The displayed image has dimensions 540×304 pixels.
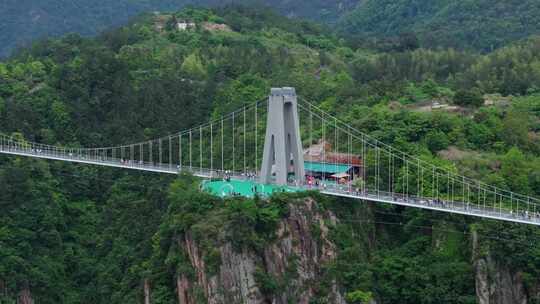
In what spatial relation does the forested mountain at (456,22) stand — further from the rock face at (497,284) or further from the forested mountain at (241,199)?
the rock face at (497,284)

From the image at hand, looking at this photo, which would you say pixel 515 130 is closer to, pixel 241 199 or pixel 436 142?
pixel 436 142

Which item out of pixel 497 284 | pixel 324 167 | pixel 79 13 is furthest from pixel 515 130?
pixel 79 13

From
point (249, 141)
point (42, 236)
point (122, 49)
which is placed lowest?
point (42, 236)

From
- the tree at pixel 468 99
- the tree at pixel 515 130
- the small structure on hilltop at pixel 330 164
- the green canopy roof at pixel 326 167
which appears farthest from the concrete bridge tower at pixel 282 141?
the tree at pixel 468 99

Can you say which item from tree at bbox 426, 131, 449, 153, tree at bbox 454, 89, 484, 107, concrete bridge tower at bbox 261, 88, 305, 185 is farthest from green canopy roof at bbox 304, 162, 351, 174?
tree at bbox 454, 89, 484, 107

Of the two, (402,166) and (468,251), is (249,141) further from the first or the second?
(468,251)

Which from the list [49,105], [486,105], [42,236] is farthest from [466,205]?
[49,105]
